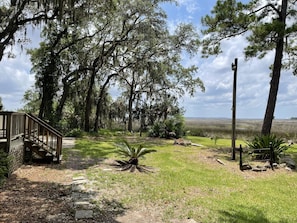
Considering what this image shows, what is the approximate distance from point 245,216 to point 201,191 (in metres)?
1.42

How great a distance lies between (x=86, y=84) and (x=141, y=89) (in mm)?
4615

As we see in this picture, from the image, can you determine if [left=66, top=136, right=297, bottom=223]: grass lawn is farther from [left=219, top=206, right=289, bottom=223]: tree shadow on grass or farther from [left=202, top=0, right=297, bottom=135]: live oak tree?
[left=202, top=0, right=297, bottom=135]: live oak tree

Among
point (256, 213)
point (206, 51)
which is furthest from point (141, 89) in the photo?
point (256, 213)

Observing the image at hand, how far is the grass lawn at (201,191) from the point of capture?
14.8 feet

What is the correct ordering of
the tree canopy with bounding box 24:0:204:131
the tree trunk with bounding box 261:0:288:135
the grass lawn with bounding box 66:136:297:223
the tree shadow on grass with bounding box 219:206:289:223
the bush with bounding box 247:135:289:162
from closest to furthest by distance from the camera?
the tree shadow on grass with bounding box 219:206:289:223 < the grass lawn with bounding box 66:136:297:223 < the bush with bounding box 247:135:289:162 < the tree trunk with bounding box 261:0:288:135 < the tree canopy with bounding box 24:0:204:131

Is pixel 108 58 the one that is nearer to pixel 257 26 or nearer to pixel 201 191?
pixel 257 26

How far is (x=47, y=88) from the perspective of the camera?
1677 centimetres

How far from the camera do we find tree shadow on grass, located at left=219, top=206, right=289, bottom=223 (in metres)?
4.22

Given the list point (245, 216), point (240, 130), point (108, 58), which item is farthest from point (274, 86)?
point (240, 130)

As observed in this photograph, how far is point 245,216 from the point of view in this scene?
14.5 feet

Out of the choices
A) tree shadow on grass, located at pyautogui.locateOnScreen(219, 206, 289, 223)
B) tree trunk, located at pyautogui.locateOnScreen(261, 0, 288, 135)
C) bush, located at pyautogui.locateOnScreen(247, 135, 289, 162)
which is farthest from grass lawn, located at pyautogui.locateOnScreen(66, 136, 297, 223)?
tree trunk, located at pyautogui.locateOnScreen(261, 0, 288, 135)

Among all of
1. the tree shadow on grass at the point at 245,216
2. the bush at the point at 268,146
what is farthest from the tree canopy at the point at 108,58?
the tree shadow on grass at the point at 245,216

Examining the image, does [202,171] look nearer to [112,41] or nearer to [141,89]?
[112,41]

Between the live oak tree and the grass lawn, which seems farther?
the live oak tree
